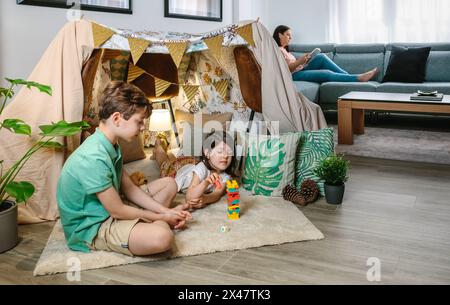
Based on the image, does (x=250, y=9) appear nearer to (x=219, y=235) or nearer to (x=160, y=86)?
(x=160, y=86)

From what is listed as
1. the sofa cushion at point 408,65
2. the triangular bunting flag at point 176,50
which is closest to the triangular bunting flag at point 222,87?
the triangular bunting flag at point 176,50

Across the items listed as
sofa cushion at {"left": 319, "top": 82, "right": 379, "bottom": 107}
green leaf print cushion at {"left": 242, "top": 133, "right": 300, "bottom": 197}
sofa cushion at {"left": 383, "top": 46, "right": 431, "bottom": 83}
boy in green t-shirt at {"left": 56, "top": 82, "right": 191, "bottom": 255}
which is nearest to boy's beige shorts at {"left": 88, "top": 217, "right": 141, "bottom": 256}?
boy in green t-shirt at {"left": 56, "top": 82, "right": 191, "bottom": 255}

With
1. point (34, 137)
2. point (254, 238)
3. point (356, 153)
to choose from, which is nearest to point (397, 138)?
point (356, 153)

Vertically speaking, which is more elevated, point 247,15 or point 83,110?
point 247,15

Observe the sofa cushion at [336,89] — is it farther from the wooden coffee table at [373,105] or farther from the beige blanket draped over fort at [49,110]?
the beige blanket draped over fort at [49,110]

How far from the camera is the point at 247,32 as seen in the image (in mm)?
2951

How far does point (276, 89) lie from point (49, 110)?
142 cm

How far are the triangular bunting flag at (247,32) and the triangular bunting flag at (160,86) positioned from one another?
34.9 inches

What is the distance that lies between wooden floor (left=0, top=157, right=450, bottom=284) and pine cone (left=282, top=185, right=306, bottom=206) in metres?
0.07

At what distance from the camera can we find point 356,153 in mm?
3873

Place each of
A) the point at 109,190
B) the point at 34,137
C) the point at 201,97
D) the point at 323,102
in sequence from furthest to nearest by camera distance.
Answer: the point at 323,102 → the point at 201,97 → the point at 34,137 → the point at 109,190

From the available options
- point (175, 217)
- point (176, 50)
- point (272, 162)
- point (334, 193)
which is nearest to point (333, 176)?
point (334, 193)
